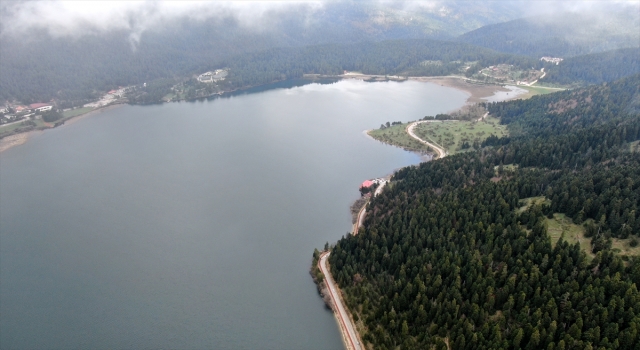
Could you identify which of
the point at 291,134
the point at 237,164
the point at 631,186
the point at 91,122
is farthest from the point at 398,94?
the point at 631,186

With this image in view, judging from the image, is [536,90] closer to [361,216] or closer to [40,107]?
[361,216]

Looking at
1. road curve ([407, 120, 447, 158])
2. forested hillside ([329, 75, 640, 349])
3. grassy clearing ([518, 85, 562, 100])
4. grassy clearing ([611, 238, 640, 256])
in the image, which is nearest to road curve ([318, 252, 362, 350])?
forested hillside ([329, 75, 640, 349])

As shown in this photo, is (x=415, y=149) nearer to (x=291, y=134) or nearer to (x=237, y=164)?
(x=291, y=134)

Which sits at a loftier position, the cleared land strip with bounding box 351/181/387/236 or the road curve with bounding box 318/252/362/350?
the cleared land strip with bounding box 351/181/387/236

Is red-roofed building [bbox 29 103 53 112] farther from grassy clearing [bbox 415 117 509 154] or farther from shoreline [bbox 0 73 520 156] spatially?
grassy clearing [bbox 415 117 509 154]

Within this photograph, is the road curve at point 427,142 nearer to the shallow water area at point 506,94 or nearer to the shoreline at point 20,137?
the shallow water area at point 506,94

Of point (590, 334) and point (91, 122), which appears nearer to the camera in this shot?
point (590, 334)
